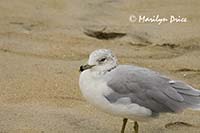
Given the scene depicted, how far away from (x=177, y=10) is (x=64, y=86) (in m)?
2.21

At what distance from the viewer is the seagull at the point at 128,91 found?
3713 millimetres

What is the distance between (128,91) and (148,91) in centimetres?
12

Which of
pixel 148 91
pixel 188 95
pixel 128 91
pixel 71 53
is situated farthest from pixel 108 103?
pixel 71 53

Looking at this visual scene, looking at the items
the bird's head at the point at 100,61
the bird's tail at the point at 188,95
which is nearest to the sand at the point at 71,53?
the bird's tail at the point at 188,95

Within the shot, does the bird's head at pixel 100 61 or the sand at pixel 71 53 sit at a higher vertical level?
the bird's head at pixel 100 61

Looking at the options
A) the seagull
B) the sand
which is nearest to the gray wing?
the seagull

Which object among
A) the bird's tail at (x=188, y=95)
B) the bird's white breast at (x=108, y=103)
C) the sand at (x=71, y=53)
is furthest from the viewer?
the sand at (x=71, y=53)

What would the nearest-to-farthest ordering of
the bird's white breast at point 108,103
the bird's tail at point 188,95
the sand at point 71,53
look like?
the bird's white breast at point 108,103 < the bird's tail at point 188,95 < the sand at point 71,53

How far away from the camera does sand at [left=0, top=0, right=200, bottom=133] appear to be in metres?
4.27

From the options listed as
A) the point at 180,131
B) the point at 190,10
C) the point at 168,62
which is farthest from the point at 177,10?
the point at 180,131

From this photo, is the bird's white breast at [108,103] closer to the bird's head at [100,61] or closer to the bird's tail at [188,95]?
the bird's head at [100,61]

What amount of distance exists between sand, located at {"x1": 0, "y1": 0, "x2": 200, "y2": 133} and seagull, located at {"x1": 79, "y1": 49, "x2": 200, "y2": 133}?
427mm

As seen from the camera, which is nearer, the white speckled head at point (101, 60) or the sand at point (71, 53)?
the white speckled head at point (101, 60)

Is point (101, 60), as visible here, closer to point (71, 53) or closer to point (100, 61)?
point (100, 61)
